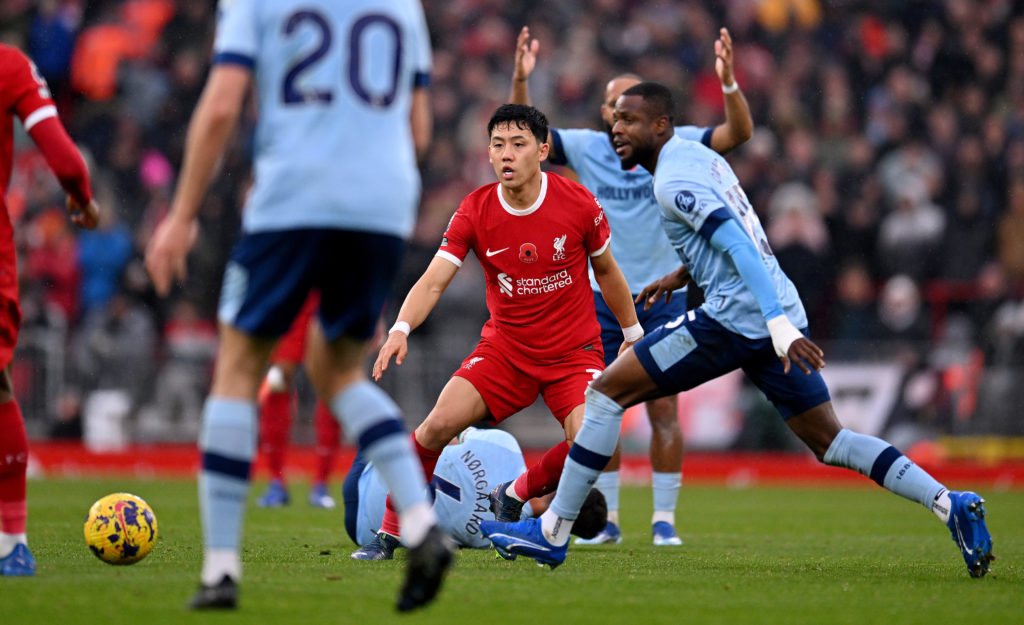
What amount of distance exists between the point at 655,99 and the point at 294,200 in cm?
275

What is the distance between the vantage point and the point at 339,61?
15.2 feet

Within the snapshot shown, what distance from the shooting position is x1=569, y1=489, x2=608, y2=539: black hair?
7176 millimetres

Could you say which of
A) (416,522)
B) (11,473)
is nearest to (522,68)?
(11,473)

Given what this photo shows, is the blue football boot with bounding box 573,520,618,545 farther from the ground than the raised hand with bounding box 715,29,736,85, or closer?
closer

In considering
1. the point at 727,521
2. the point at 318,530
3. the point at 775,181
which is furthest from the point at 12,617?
the point at 775,181

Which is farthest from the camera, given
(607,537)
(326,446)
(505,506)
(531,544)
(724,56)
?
(326,446)

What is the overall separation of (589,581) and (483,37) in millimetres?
15632

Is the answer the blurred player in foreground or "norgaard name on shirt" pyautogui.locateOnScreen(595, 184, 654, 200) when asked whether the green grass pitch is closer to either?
the blurred player in foreground

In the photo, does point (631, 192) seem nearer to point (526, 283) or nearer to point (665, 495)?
point (526, 283)

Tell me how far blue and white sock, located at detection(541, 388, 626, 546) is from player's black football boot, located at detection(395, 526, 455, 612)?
192cm

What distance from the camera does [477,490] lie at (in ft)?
24.3

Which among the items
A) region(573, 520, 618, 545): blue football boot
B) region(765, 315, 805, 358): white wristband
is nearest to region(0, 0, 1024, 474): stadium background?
region(573, 520, 618, 545): blue football boot

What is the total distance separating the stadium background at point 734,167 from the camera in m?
15.9

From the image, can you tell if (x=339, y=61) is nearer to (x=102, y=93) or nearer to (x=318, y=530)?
(x=318, y=530)
